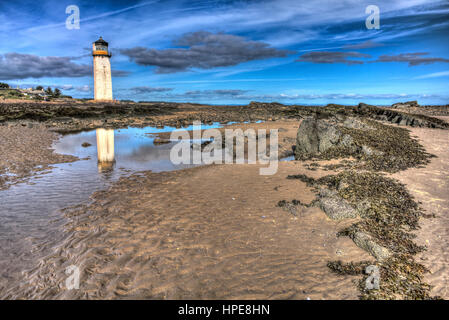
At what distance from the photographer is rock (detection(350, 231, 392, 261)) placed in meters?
5.91

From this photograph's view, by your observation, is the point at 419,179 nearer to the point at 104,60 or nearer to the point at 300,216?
the point at 300,216

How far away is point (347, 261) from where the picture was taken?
582 cm

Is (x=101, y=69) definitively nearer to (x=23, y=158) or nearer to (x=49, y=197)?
(x=23, y=158)

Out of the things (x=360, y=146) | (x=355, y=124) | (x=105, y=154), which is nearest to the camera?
(x=360, y=146)

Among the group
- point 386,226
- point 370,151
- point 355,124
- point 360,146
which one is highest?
point 355,124

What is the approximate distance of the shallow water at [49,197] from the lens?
5996mm

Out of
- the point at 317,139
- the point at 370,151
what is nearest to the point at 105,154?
the point at 317,139

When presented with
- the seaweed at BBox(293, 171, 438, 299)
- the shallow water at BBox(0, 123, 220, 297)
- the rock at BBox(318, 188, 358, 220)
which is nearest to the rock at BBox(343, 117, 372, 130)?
the seaweed at BBox(293, 171, 438, 299)

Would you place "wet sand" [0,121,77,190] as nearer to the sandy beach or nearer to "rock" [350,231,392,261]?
the sandy beach

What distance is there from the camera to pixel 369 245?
6.21 metres

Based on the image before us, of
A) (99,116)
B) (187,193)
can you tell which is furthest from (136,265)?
(99,116)

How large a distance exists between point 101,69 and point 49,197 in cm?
6699

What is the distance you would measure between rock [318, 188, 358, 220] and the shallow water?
805 centimetres
